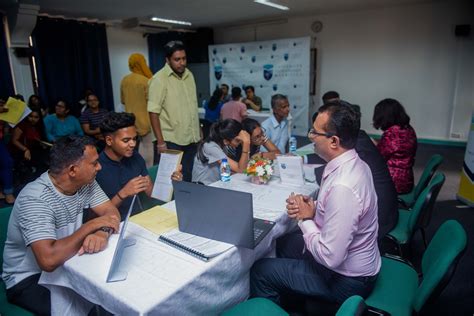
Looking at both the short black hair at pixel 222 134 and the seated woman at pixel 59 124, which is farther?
the seated woman at pixel 59 124

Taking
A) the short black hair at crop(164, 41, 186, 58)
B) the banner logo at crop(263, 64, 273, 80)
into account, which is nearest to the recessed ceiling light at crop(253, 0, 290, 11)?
the banner logo at crop(263, 64, 273, 80)

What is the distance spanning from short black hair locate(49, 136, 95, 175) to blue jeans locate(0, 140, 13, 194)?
3.02 m

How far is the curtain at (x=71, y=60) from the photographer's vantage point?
623 cm

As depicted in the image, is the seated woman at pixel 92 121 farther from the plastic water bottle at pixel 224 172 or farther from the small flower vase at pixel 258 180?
the small flower vase at pixel 258 180

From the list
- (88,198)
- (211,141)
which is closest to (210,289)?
(88,198)

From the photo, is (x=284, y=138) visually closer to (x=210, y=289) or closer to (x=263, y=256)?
(x=263, y=256)

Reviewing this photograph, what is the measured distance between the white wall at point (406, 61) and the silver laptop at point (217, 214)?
642 centimetres

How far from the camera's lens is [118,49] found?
7.72 metres

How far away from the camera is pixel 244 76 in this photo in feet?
27.1

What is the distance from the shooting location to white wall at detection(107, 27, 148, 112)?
7574 mm

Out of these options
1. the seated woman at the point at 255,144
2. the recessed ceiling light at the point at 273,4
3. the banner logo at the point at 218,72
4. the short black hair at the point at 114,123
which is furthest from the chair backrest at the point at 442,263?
the banner logo at the point at 218,72

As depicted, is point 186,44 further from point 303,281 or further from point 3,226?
point 303,281

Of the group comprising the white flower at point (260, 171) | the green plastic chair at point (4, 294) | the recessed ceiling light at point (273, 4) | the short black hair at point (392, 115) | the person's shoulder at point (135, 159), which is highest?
the recessed ceiling light at point (273, 4)

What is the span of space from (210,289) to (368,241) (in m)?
0.71
